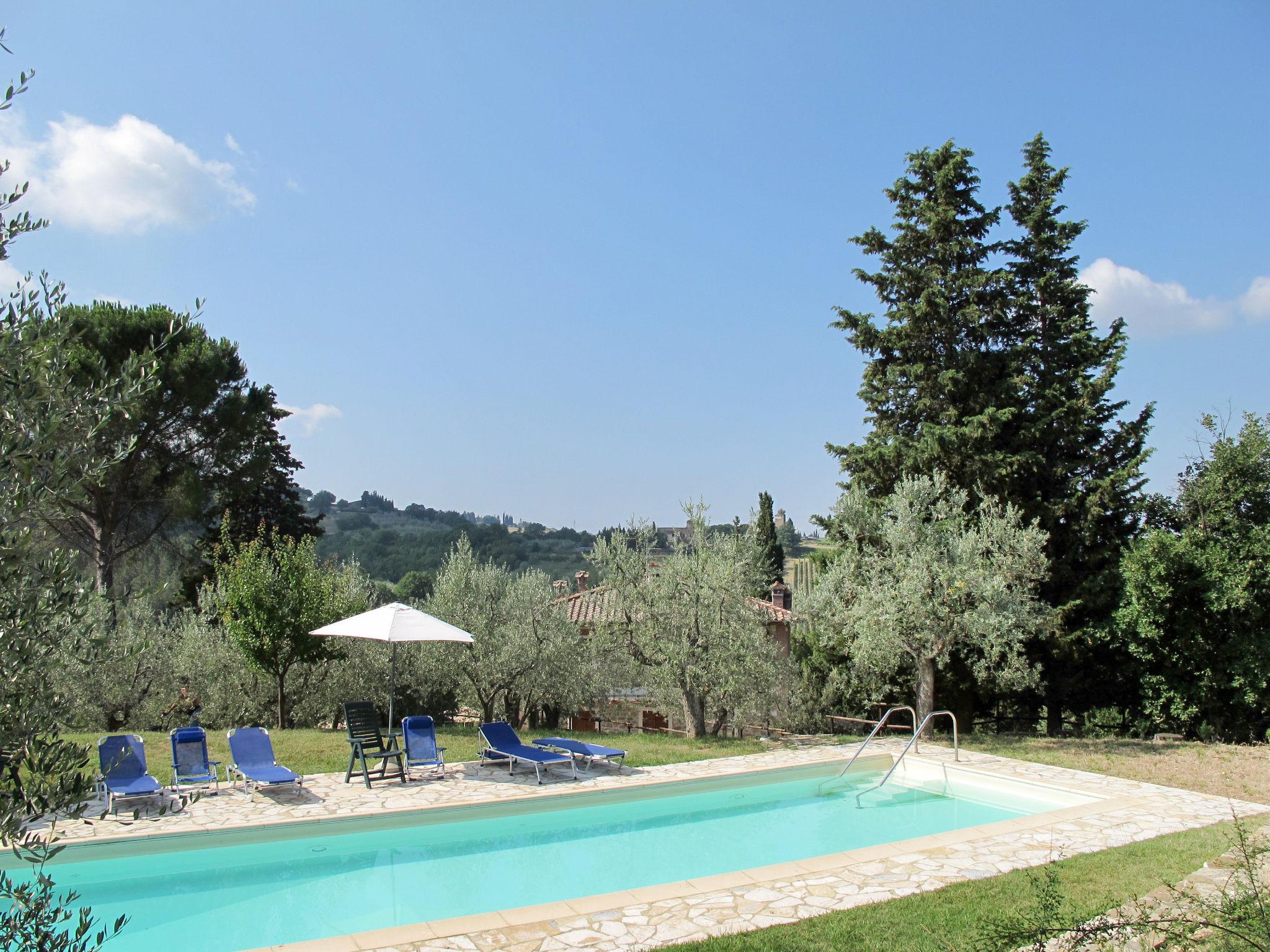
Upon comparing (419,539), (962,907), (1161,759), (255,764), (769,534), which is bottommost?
(1161,759)

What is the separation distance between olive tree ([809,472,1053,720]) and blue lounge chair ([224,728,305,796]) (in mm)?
10088

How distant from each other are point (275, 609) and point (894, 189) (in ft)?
56.3

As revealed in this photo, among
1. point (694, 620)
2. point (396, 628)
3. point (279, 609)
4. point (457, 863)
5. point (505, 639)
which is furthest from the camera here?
point (505, 639)

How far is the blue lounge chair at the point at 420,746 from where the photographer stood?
1194 cm

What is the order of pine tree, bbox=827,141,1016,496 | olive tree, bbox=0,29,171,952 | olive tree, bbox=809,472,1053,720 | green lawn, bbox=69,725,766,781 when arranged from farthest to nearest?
1. pine tree, bbox=827,141,1016,496
2. olive tree, bbox=809,472,1053,720
3. green lawn, bbox=69,725,766,781
4. olive tree, bbox=0,29,171,952

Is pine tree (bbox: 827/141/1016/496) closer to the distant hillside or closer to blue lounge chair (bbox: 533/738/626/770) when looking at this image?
blue lounge chair (bbox: 533/738/626/770)

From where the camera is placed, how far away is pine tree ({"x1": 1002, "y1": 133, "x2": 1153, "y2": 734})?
18359 mm

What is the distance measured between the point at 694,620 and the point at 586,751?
385 centimetres

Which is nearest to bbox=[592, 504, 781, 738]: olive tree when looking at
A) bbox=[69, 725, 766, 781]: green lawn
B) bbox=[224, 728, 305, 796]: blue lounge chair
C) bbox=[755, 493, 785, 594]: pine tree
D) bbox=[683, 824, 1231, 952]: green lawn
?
bbox=[69, 725, 766, 781]: green lawn

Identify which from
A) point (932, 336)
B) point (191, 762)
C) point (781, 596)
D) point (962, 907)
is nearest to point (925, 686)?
point (932, 336)

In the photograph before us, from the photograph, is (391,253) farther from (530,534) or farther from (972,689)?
(530,534)

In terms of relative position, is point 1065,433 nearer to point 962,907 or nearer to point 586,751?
point 586,751

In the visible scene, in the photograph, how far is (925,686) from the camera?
1589 centimetres

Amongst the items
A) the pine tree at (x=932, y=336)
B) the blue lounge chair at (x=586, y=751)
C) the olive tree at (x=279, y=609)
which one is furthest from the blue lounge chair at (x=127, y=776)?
the pine tree at (x=932, y=336)
